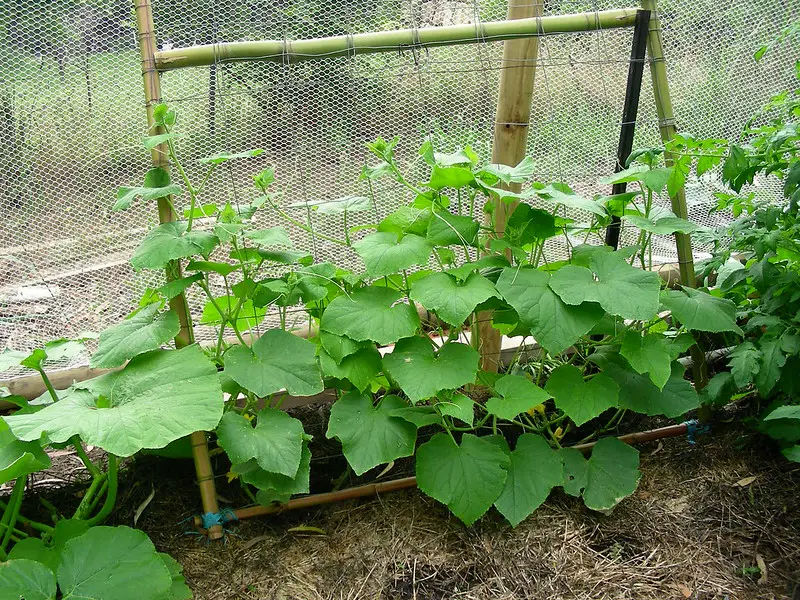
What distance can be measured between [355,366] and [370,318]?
0.48 feet

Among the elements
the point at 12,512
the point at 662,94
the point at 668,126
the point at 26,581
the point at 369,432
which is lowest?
the point at 12,512

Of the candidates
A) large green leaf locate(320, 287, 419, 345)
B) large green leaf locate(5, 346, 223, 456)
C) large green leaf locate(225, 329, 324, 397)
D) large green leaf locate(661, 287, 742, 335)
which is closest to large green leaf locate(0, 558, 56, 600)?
large green leaf locate(5, 346, 223, 456)

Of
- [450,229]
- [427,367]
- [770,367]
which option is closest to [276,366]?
[427,367]

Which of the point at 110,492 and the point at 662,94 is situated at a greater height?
the point at 662,94

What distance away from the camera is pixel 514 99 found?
7.50 feet

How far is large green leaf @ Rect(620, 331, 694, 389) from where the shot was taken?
196cm

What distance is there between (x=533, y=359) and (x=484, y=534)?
2.46 ft

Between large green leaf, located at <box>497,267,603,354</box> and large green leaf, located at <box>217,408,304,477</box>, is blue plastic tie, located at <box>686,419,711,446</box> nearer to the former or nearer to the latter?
large green leaf, located at <box>497,267,603,354</box>

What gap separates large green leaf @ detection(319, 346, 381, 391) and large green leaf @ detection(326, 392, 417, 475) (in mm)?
71

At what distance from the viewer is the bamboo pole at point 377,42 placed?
1987 millimetres

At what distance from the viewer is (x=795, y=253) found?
7.06ft

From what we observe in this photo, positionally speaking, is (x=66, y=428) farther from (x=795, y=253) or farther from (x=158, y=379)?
(x=795, y=253)

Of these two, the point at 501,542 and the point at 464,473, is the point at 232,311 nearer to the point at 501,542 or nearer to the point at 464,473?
the point at 464,473

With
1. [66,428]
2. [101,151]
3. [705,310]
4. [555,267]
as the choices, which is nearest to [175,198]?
[101,151]
